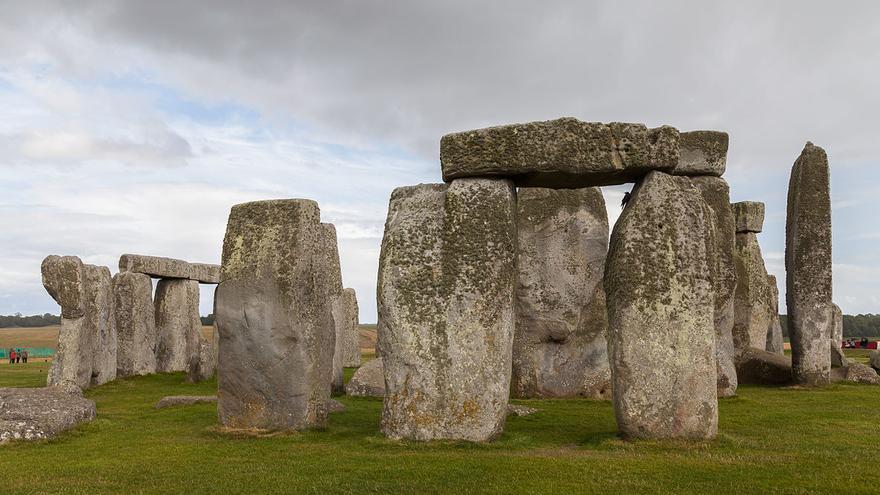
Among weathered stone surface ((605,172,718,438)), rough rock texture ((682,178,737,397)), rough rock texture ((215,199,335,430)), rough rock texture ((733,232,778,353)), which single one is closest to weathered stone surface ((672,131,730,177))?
rough rock texture ((682,178,737,397))

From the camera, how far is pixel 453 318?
9.56m

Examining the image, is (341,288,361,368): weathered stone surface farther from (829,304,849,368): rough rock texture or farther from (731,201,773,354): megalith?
(829,304,849,368): rough rock texture

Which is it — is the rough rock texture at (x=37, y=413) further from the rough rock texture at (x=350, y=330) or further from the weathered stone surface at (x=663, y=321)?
the rough rock texture at (x=350, y=330)

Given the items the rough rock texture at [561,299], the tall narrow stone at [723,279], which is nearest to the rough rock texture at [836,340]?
the tall narrow stone at [723,279]

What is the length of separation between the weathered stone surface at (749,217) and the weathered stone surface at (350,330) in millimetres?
11496

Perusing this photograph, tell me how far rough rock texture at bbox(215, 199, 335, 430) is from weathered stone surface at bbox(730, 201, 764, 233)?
1422 centimetres

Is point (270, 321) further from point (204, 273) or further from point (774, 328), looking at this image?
point (774, 328)

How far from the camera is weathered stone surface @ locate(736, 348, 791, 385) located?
1817cm

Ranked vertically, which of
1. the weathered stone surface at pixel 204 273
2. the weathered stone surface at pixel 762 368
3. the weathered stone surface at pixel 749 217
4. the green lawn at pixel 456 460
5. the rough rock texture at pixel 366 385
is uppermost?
the weathered stone surface at pixel 749 217

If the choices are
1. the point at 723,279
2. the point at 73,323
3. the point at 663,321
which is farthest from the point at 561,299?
the point at 73,323

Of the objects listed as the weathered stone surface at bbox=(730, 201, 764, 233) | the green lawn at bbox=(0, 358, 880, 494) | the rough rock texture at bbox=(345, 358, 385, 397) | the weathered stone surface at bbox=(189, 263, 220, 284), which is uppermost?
the weathered stone surface at bbox=(730, 201, 764, 233)

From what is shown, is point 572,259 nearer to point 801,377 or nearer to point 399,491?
point 801,377

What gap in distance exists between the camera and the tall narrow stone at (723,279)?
15.4 meters

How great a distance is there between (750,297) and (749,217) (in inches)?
91.7
